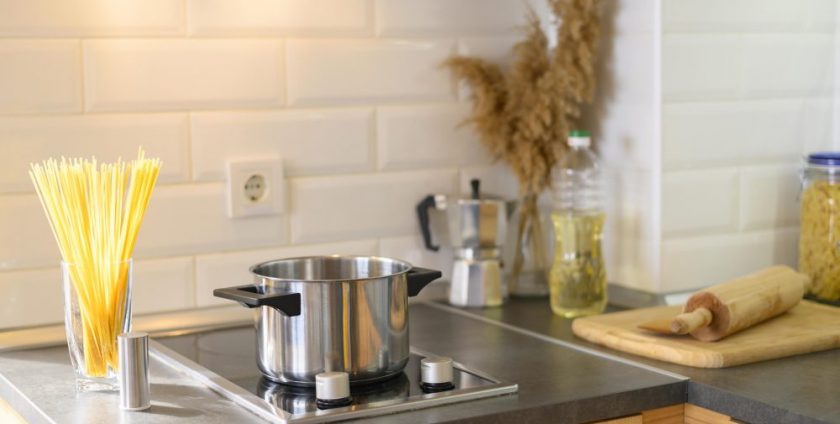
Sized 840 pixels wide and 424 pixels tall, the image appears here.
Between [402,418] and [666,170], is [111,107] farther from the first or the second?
[666,170]

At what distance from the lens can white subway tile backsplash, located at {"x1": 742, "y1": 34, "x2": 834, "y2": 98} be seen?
1943 millimetres

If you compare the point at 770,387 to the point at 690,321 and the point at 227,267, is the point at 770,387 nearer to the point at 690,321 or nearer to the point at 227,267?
the point at 690,321

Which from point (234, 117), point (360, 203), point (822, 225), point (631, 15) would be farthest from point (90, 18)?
point (822, 225)

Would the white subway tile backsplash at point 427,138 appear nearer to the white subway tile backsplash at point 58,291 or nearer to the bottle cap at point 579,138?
the bottle cap at point 579,138

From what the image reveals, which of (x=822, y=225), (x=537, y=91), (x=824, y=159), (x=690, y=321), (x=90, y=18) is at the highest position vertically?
(x=90, y=18)

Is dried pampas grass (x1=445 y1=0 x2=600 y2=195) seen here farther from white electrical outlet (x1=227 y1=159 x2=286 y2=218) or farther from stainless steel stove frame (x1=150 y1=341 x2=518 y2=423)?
stainless steel stove frame (x1=150 y1=341 x2=518 y2=423)

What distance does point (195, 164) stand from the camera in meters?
1.76

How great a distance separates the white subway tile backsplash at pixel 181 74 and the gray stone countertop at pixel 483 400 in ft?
1.26

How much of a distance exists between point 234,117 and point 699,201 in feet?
2.53

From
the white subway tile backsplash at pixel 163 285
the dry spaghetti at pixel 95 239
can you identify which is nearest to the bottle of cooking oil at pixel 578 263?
the white subway tile backsplash at pixel 163 285

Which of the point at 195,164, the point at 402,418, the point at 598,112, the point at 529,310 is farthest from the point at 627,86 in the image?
the point at 402,418

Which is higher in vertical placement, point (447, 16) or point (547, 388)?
point (447, 16)

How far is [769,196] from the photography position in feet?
6.53

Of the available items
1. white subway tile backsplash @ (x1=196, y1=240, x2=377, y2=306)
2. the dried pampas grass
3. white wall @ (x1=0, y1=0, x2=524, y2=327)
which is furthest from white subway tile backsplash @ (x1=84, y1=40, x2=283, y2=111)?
the dried pampas grass
